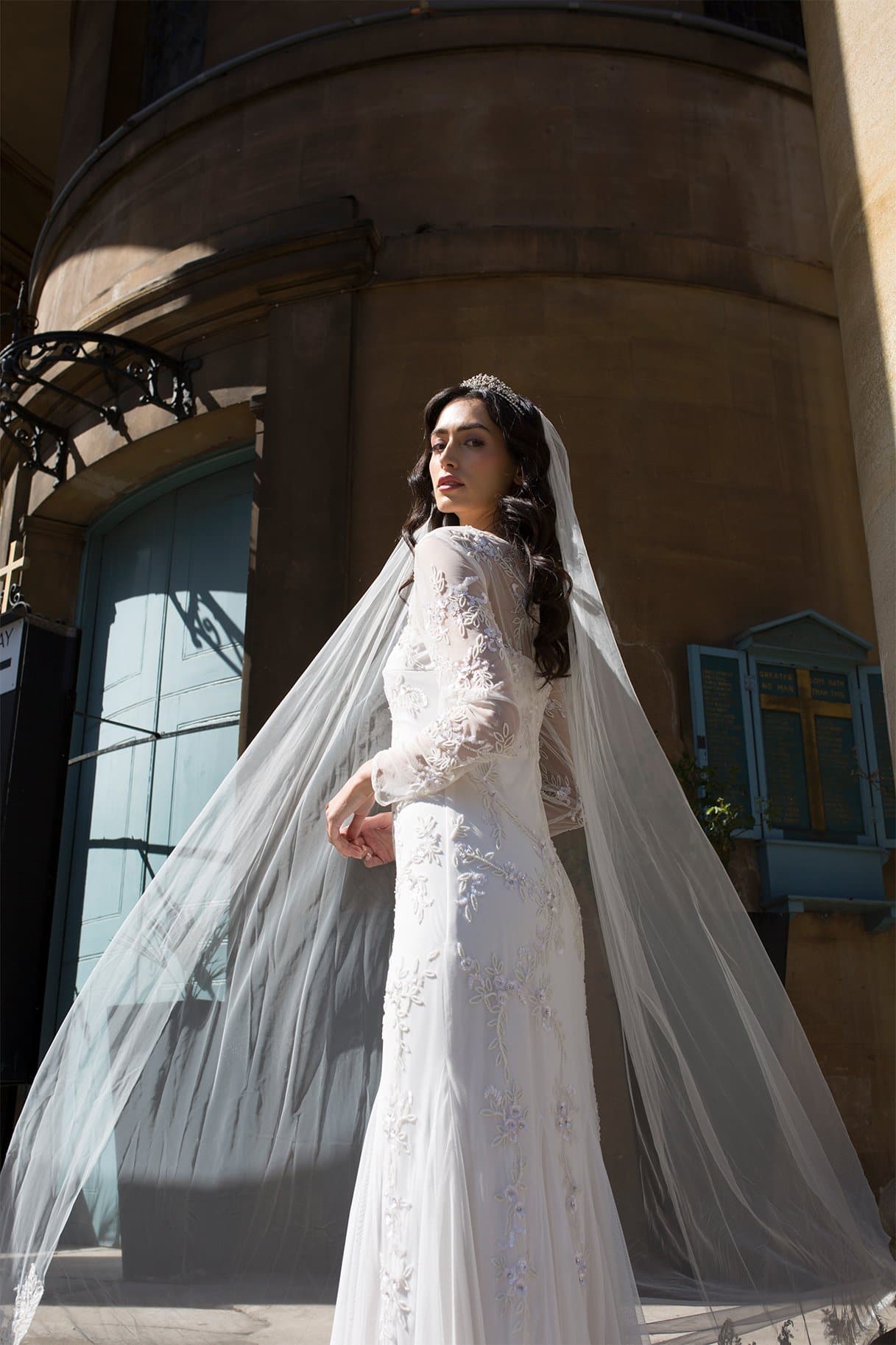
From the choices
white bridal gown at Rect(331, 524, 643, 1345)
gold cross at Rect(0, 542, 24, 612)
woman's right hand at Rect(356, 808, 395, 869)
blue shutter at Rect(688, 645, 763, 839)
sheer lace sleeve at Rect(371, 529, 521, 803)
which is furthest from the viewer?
gold cross at Rect(0, 542, 24, 612)

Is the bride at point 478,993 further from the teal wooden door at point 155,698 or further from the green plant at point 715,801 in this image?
the teal wooden door at point 155,698

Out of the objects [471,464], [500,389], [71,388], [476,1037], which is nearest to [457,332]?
[71,388]

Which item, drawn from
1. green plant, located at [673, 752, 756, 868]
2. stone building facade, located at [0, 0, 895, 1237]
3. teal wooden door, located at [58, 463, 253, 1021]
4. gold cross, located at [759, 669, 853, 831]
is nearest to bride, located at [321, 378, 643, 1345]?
green plant, located at [673, 752, 756, 868]

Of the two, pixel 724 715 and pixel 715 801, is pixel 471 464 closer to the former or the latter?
pixel 715 801

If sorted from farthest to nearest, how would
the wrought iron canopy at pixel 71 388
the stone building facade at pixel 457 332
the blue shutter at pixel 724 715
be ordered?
the wrought iron canopy at pixel 71 388 → the stone building facade at pixel 457 332 → the blue shutter at pixel 724 715

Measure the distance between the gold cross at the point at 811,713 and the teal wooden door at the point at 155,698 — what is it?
291cm

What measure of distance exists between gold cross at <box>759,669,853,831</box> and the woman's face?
334 cm

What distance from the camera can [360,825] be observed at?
8.55 feet

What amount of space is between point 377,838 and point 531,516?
804 mm

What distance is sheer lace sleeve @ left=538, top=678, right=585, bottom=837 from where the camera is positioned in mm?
2762

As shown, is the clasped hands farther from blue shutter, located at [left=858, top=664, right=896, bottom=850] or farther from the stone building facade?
blue shutter, located at [left=858, top=664, right=896, bottom=850]

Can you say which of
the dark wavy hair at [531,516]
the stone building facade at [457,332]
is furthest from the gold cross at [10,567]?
the dark wavy hair at [531,516]

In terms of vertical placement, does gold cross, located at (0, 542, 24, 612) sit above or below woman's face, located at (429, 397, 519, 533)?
above

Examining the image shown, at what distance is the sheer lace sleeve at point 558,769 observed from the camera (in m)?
2.76
